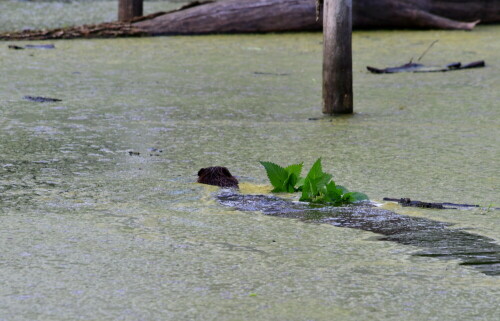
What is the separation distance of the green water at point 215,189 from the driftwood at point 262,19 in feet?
5.04

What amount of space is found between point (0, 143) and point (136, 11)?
472 centimetres

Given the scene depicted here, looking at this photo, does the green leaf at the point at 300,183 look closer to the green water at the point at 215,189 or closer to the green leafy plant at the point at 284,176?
the green leafy plant at the point at 284,176

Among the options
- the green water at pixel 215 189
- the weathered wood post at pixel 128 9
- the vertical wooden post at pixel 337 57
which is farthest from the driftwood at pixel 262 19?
the vertical wooden post at pixel 337 57

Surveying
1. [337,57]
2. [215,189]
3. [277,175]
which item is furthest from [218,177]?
[337,57]

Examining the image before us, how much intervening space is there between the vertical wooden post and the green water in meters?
0.11

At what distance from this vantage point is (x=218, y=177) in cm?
302

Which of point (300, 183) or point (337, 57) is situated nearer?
point (300, 183)

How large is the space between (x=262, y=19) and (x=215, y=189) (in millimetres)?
4989

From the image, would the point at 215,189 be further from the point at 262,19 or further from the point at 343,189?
the point at 262,19

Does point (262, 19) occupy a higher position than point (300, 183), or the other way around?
point (262, 19)

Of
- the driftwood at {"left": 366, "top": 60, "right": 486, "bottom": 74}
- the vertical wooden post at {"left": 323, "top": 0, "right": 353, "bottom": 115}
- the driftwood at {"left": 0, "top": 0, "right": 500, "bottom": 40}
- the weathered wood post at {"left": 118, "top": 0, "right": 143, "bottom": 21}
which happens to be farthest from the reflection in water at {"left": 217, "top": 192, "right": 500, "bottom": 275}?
the weathered wood post at {"left": 118, "top": 0, "right": 143, "bottom": 21}

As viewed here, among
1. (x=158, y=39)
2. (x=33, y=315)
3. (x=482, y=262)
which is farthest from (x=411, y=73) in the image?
(x=33, y=315)

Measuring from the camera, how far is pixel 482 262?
225cm

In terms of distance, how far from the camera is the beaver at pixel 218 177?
3010 millimetres
